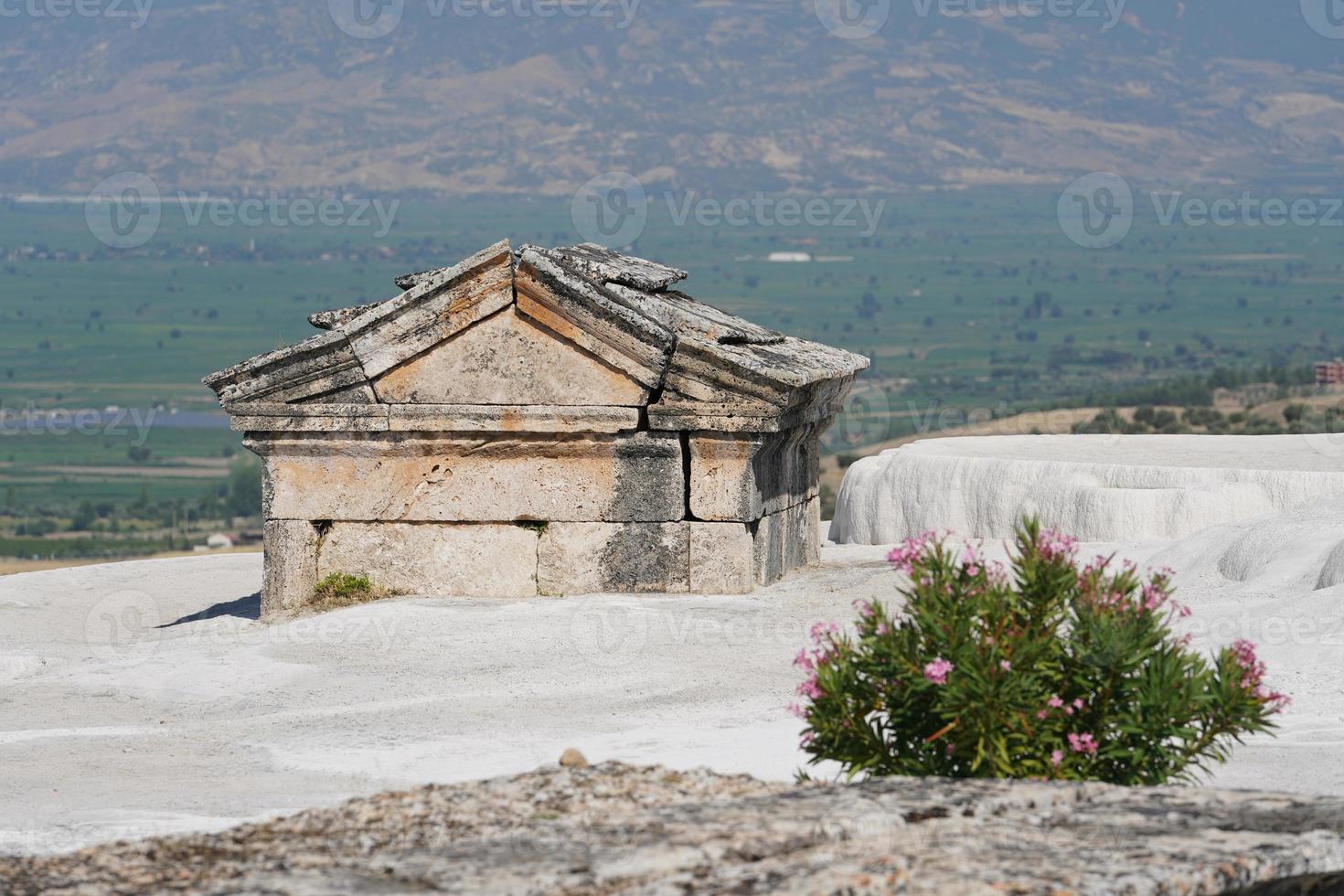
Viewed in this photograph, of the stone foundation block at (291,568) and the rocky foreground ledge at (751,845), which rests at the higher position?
the stone foundation block at (291,568)

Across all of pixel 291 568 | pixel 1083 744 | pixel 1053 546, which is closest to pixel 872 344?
pixel 291 568

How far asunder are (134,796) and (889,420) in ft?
310

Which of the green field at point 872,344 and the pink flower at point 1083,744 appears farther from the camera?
the green field at point 872,344

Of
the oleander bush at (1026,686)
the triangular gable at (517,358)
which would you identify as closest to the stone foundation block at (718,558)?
the triangular gable at (517,358)

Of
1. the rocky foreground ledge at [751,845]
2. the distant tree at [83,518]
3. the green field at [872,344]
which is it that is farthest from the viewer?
the green field at [872,344]

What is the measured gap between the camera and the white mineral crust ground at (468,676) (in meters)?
7.92

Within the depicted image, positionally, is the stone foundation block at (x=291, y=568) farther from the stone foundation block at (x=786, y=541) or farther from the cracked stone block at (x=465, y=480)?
the stone foundation block at (x=786, y=541)

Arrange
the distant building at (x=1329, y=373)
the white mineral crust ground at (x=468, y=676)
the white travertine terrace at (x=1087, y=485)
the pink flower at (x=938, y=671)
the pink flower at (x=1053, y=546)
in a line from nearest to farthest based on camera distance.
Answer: the pink flower at (x=938, y=671) → the pink flower at (x=1053, y=546) → the white mineral crust ground at (x=468, y=676) → the white travertine terrace at (x=1087, y=485) → the distant building at (x=1329, y=373)

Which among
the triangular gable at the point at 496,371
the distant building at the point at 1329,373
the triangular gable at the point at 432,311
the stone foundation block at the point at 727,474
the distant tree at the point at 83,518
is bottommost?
the distant tree at the point at 83,518

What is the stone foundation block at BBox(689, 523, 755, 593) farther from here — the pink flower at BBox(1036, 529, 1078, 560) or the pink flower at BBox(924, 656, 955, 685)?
the pink flower at BBox(924, 656, 955, 685)

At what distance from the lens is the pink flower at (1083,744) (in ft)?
20.4

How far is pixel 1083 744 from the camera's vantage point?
6.25 meters

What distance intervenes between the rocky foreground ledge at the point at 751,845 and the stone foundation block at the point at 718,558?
5798 millimetres

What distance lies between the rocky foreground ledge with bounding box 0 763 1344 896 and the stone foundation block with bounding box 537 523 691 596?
19.0 ft
